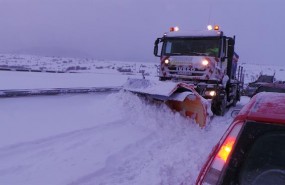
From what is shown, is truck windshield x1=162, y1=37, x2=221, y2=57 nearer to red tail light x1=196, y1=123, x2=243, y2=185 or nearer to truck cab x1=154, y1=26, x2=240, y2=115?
truck cab x1=154, y1=26, x2=240, y2=115

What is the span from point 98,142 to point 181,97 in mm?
2456

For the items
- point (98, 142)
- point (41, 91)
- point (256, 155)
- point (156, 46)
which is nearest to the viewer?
point (256, 155)

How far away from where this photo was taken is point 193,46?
463 inches

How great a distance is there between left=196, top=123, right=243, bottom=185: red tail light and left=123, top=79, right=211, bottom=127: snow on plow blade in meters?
5.48

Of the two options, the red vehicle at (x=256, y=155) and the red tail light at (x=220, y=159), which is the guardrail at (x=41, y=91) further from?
the red vehicle at (x=256, y=155)

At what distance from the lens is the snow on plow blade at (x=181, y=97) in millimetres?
8023

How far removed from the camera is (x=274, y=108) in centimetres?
240

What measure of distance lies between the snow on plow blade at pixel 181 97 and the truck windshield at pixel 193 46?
11.0 ft

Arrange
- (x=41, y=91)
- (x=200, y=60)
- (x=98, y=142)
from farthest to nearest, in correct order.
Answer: (x=200, y=60) < (x=41, y=91) < (x=98, y=142)

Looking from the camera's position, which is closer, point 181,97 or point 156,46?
point 181,97

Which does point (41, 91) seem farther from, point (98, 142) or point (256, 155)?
point (256, 155)

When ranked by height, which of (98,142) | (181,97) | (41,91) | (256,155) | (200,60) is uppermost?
(200,60)

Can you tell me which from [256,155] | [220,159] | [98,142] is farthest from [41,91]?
[256,155]

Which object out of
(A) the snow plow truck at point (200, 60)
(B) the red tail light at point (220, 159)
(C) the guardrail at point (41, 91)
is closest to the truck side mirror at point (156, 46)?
(A) the snow plow truck at point (200, 60)
